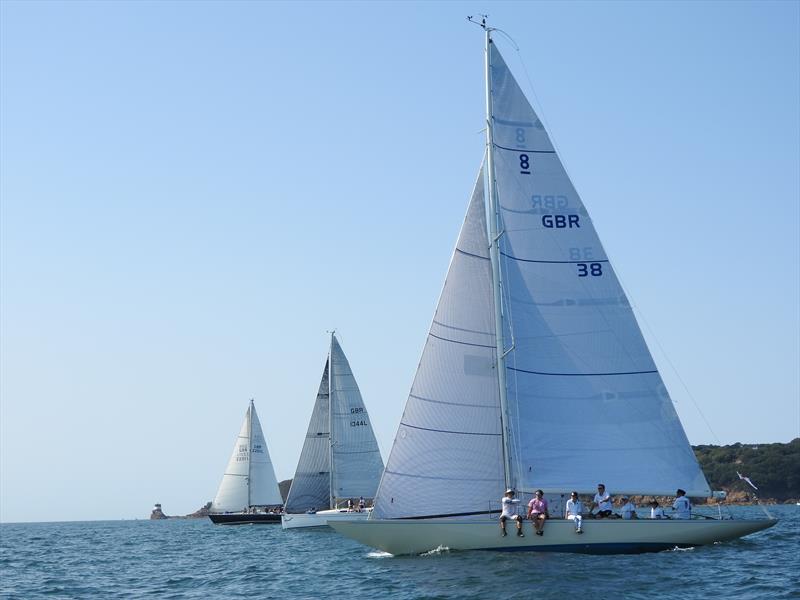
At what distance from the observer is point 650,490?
27172 mm

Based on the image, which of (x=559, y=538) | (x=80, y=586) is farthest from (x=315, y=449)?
(x=559, y=538)

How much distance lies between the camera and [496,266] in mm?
27891

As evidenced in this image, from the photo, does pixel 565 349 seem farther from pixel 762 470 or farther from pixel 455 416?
pixel 762 470

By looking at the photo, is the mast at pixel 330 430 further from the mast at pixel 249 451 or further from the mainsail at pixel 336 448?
the mast at pixel 249 451

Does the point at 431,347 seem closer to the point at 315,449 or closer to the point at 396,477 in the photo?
the point at 396,477

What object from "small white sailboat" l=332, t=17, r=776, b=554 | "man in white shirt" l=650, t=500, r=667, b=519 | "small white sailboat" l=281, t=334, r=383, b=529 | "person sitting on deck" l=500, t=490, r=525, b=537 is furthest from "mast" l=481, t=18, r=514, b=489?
"small white sailboat" l=281, t=334, r=383, b=529

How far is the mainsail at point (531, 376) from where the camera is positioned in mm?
26984

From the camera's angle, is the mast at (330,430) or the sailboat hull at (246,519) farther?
the sailboat hull at (246,519)

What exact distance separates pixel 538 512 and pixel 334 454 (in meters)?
34.6

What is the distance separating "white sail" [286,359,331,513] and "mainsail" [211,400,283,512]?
1492 centimetres

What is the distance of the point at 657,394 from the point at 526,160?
707 centimetres

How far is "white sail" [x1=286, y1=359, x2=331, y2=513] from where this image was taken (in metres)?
60.1

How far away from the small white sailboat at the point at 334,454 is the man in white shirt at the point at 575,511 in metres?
32.9

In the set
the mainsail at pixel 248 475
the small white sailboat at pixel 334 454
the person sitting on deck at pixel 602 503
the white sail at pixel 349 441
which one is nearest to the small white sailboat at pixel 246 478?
the mainsail at pixel 248 475
